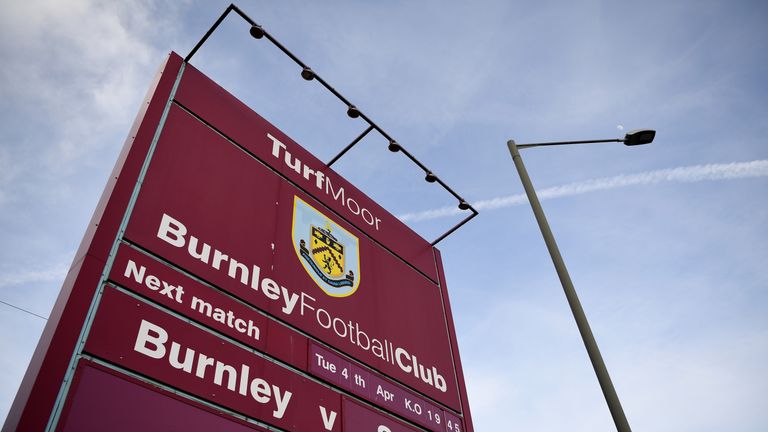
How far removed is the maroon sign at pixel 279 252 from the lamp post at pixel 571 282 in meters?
2.23

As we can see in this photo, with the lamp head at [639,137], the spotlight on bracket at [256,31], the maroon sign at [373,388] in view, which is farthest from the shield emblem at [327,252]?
the lamp head at [639,137]

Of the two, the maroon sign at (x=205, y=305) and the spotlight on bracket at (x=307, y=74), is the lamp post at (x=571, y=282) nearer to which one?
the maroon sign at (x=205, y=305)

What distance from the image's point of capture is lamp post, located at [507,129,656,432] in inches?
176

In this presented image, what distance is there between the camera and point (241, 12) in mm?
7418

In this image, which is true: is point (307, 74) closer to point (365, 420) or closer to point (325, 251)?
point (325, 251)

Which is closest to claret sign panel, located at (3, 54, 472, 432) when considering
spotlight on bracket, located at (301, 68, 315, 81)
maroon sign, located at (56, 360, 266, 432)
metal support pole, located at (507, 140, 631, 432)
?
maroon sign, located at (56, 360, 266, 432)

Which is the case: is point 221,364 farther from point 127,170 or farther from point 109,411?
point 127,170

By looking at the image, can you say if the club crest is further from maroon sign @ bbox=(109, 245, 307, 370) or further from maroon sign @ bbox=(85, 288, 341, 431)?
maroon sign @ bbox=(85, 288, 341, 431)

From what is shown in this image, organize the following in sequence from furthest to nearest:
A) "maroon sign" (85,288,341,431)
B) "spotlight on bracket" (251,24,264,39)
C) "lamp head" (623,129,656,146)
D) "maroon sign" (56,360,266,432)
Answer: "spotlight on bracket" (251,24,264,39), "lamp head" (623,129,656,146), "maroon sign" (85,288,341,431), "maroon sign" (56,360,266,432)

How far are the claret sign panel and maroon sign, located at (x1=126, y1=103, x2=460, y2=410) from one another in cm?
2

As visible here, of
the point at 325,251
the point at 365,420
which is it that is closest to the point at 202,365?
the point at 365,420

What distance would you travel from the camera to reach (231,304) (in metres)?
4.98

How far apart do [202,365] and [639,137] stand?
543 centimetres

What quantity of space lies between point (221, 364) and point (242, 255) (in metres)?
1.33
